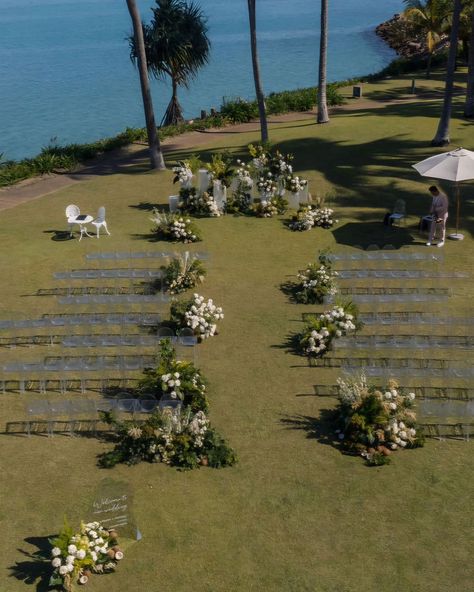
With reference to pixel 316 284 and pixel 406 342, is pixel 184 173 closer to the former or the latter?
pixel 316 284

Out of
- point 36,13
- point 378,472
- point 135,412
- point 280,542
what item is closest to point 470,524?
point 378,472

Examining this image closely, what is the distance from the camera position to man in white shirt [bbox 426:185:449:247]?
763 inches

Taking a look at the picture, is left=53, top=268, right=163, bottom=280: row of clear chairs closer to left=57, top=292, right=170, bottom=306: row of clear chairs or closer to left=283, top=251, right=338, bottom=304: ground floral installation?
left=57, top=292, right=170, bottom=306: row of clear chairs

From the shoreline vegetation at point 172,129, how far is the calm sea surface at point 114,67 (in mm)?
18073

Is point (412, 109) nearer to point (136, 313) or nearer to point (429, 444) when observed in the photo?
point (136, 313)

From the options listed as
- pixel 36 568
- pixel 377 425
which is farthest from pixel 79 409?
pixel 377 425

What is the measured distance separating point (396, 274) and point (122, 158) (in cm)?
1737

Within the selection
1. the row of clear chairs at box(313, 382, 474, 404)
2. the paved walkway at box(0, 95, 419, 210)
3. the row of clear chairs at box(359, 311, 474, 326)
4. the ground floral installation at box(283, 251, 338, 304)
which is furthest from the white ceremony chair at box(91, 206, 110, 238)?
the row of clear chairs at box(313, 382, 474, 404)

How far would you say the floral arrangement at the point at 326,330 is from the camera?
14.5 metres

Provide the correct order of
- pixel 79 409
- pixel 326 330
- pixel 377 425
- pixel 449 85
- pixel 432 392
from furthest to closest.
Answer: pixel 449 85, pixel 326 330, pixel 432 392, pixel 79 409, pixel 377 425

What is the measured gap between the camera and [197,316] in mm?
15102

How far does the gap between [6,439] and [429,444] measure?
7.27 m

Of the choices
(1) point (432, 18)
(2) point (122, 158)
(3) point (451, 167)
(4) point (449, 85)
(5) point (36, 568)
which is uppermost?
(1) point (432, 18)

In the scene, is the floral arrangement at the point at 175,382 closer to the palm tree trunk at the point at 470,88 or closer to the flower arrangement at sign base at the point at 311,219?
the flower arrangement at sign base at the point at 311,219
